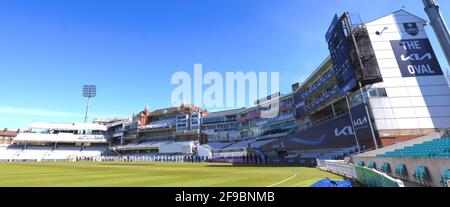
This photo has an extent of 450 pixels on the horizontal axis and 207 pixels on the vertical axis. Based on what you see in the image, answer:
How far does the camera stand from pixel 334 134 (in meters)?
39.3

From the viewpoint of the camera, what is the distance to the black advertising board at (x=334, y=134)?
33.3 metres

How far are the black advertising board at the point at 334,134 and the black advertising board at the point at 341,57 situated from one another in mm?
3352

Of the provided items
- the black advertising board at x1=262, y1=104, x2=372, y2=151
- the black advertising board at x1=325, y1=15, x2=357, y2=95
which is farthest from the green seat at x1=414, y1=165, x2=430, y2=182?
the black advertising board at x1=325, y1=15, x2=357, y2=95

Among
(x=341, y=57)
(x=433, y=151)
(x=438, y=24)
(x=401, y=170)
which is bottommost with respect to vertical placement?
(x=401, y=170)

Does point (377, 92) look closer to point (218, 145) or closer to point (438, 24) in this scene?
point (438, 24)

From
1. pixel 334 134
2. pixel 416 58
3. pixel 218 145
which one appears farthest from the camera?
pixel 218 145

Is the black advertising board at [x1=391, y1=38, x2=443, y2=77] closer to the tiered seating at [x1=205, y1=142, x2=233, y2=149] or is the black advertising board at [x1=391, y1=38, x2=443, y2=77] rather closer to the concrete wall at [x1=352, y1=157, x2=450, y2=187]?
the concrete wall at [x1=352, y1=157, x2=450, y2=187]

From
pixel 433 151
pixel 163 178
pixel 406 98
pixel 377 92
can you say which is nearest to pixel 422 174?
pixel 433 151

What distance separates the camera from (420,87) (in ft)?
110

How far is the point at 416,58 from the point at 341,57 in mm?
9460
